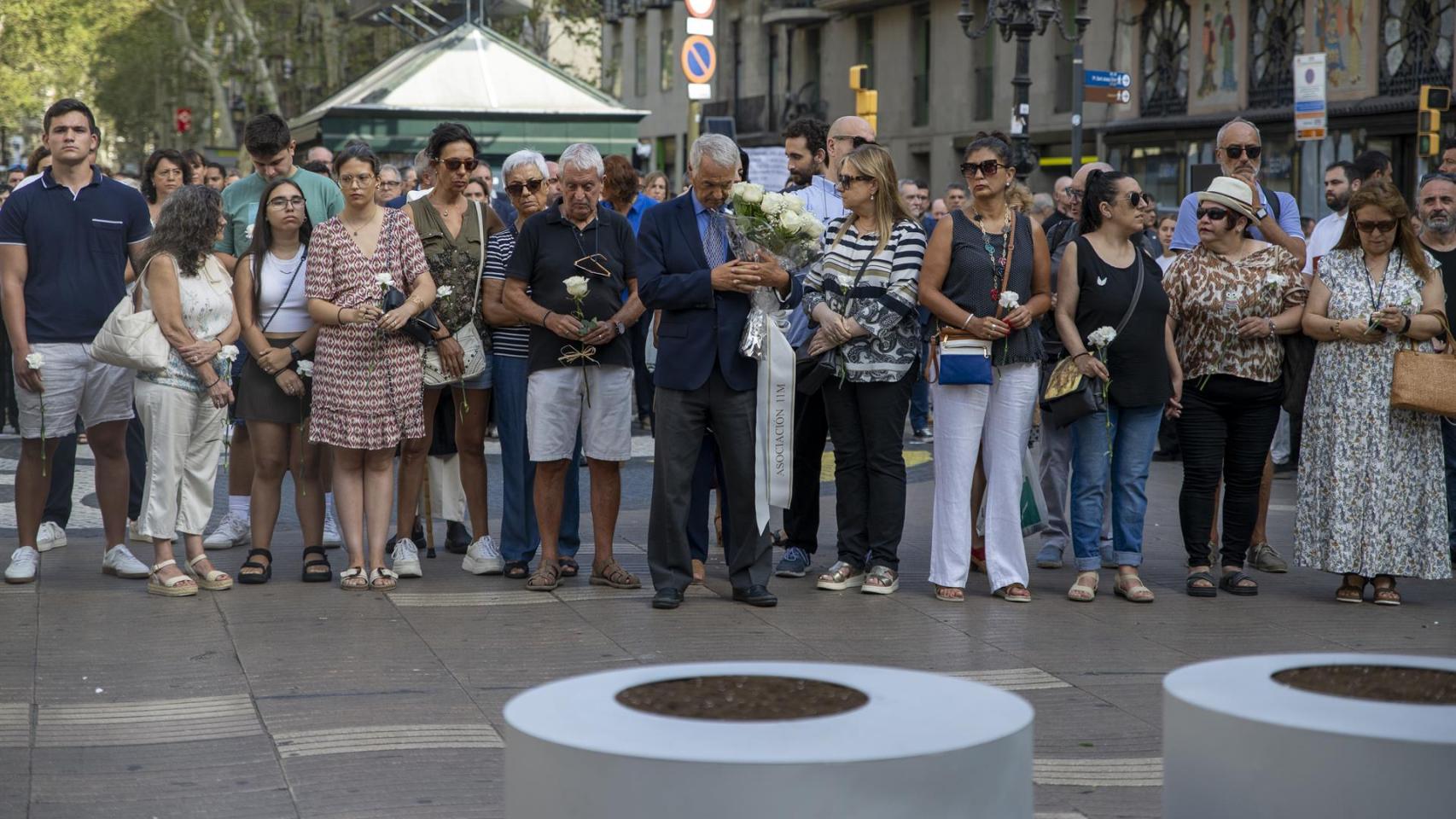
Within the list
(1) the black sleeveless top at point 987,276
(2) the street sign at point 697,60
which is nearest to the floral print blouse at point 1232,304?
(1) the black sleeveless top at point 987,276

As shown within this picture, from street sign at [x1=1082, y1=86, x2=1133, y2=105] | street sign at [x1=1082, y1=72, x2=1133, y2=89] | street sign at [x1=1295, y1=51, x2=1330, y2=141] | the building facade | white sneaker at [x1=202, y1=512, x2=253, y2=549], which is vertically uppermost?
the building facade

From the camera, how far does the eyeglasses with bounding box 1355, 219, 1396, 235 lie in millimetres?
8523

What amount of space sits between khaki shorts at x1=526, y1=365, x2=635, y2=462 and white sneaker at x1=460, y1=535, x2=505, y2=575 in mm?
751

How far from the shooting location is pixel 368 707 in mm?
6277

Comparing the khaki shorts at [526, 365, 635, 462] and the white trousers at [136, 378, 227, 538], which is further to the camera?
the khaki shorts at [526, 365, 635, 462]

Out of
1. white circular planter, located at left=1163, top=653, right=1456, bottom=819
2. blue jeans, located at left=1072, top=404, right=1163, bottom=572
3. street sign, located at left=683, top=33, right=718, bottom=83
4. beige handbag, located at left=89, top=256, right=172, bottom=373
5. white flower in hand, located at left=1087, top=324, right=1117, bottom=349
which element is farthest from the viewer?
street sign, located at left=683, top=33, right=718, bottom=83

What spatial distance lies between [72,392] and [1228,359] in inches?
218

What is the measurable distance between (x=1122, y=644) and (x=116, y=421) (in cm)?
486

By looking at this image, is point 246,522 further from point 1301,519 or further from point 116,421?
point 1301,519

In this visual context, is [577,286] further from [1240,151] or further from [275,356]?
[1240,151]

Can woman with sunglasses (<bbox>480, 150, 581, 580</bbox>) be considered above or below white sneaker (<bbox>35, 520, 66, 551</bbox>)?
above

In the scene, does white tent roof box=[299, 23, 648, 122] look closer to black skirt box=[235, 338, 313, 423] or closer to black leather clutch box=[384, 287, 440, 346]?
black skirt box=[235, 338, 313, 423]

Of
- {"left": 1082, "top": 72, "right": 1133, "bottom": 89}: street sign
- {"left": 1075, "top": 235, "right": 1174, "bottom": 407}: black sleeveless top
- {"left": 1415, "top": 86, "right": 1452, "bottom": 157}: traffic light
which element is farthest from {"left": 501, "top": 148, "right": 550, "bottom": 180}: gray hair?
{"left": 1082, "top": 72, "right": 1133, "bottom": 89}: street sign

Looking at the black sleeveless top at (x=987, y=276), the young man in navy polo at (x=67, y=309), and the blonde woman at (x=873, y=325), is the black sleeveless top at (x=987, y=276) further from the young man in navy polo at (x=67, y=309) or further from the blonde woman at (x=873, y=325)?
the young man in navy polo at (x=67, y=309)
